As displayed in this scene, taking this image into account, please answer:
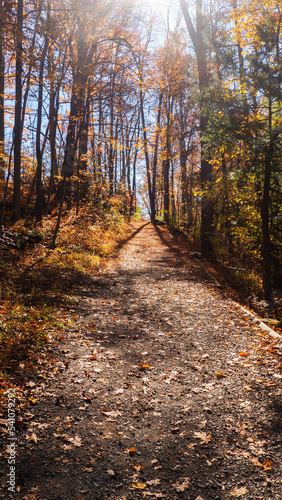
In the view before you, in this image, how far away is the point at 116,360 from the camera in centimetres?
441

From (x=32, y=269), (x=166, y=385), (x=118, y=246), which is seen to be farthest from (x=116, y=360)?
(x=118, y=246)

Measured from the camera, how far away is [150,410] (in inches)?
133

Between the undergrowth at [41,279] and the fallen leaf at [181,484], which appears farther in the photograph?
the undergrowth at [41,279]

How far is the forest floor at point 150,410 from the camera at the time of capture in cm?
241

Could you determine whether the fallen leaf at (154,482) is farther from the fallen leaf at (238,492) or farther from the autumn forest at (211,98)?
the autumn forest at (211,98)

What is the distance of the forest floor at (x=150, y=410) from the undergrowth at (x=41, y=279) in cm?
28

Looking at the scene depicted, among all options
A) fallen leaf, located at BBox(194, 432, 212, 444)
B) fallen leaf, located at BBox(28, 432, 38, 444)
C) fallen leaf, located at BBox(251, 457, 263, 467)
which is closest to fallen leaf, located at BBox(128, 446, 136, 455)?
fallen leaf, located at BBox(194, 432, 212, 444)

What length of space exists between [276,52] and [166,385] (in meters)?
7.29

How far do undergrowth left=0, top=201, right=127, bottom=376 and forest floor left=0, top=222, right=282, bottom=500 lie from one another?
28cm

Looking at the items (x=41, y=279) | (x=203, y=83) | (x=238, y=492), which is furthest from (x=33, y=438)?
(x=203, y=83)

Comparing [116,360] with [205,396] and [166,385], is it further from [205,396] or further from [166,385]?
[205,396]

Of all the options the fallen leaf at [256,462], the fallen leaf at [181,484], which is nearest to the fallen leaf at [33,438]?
the fallen leaf at [181,484]

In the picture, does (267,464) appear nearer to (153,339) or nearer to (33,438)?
(33,438)

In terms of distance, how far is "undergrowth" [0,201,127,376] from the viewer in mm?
4203
